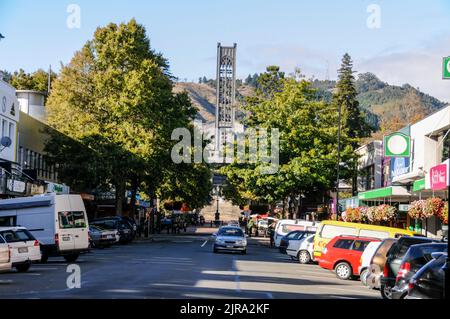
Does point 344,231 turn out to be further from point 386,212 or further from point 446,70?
point 446,70

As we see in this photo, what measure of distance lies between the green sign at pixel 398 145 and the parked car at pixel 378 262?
66.3ft

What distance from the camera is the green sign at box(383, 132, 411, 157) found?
141 ft

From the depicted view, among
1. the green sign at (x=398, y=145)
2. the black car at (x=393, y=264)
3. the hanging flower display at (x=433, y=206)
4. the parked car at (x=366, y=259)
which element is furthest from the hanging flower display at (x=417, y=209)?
the black car at (x=393, y=264)

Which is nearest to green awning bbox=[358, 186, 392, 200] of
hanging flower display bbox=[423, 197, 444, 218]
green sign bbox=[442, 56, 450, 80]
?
hanging flower display bbox=[423, 197, 444, 218]

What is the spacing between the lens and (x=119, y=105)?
57406 mm

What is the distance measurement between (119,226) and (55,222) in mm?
20269

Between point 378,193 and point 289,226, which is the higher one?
point 378,193

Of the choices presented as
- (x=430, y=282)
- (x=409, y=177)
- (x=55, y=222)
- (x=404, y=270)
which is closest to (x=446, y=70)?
(x=409, y=177)

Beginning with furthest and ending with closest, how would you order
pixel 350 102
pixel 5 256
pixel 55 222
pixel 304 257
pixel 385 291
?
1. pixel 350 102
2. pixel 304 257
3. pixel 55 222
4. pixel 5 256
5. pixel 385 291

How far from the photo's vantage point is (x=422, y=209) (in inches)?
1346

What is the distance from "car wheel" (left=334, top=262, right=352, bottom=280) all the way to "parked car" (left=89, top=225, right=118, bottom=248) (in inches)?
781

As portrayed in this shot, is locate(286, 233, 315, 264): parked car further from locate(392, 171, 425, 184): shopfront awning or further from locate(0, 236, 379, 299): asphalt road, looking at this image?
locate(0, 236, 379, 299): asphalt road

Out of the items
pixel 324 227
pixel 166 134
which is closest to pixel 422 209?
pixel 324 227
